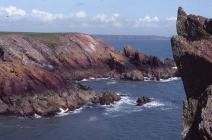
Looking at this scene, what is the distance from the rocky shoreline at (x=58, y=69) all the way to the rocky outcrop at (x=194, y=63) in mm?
46638

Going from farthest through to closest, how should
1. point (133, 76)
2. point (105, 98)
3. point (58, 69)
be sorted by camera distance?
point (133, 76) < point (58, 69) < point (105, 98)

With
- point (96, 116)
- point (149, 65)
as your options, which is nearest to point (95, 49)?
point (149, 65)

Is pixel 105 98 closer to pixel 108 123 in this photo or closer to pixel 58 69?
pixel 108 123

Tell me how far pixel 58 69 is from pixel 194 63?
87062mm

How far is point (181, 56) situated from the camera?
28219 millimetres

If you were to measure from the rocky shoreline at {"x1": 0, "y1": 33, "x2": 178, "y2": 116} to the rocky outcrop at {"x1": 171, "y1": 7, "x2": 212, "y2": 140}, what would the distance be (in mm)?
46638

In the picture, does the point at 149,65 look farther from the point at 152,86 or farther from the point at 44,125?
the point at 44,125

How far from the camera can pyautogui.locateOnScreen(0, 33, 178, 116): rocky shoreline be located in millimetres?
75000

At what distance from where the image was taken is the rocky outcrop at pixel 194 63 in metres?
26.8

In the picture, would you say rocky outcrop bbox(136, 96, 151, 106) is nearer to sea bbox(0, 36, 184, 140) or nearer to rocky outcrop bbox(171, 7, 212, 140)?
sea bbox(0, 36, 184, 140)

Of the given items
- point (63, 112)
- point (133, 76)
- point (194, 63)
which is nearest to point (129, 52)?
point (133, 76)

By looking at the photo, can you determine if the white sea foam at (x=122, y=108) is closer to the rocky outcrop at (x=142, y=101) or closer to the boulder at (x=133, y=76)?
the rocky outcrop at (x=142, y=101)

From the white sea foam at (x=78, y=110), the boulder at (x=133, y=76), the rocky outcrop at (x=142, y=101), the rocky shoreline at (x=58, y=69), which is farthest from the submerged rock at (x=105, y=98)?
the boulder at (x=133, y=76)

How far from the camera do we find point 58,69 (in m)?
113
